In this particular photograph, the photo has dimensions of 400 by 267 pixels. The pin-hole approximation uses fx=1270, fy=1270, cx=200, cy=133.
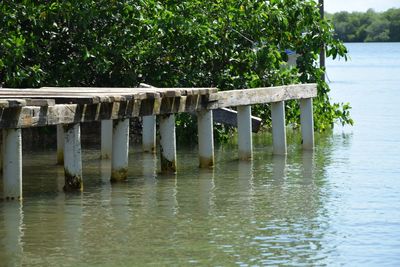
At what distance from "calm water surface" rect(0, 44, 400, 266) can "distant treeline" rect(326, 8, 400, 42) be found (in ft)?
293

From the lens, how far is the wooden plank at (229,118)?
60.0 ft

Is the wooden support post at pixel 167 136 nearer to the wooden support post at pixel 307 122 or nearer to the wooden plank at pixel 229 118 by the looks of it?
the wooden plank at pixel 229 118

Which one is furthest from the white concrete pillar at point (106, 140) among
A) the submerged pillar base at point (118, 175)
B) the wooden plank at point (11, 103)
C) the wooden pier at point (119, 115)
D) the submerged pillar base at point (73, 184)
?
the wooden plank at point (11, 103)

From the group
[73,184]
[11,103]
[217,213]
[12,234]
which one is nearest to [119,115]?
[73,184]

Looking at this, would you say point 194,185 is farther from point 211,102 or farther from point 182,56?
point 182,56

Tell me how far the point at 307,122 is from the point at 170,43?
8.82ft

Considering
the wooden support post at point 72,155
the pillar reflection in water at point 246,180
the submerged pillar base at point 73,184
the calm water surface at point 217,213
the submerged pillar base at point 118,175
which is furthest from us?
the submerged pillar base at point 118,175

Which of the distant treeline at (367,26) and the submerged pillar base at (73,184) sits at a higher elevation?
the distant treeline at (367,26)

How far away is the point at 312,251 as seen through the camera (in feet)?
37.5

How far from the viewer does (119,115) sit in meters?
14.8

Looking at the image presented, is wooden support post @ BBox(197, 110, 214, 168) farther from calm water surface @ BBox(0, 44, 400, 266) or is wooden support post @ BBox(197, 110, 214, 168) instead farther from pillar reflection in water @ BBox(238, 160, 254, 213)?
pillar reflection in water @ BBox(238, 160, 254, 213)

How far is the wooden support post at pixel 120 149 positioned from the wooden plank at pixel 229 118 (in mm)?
2882

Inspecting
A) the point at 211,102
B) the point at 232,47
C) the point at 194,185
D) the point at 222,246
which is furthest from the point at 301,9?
the point at 222,246

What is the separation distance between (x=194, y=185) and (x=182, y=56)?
5160mm
